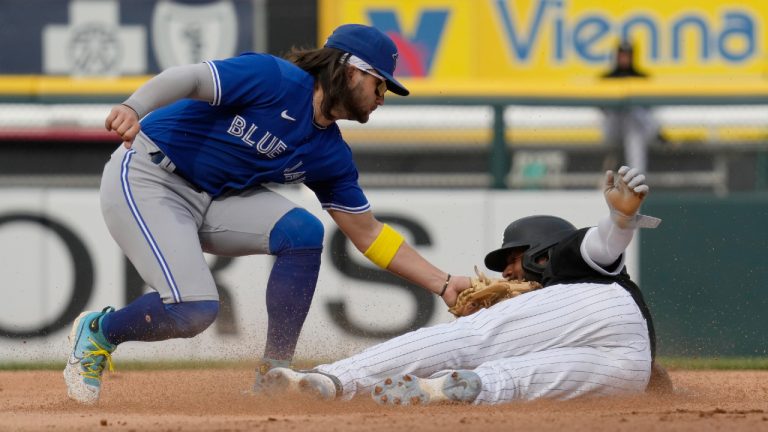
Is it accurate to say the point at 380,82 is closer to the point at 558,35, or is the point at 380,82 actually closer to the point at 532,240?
the point at 532,240

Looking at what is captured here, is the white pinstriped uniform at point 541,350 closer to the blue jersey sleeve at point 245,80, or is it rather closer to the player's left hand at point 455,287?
the player's left hand at point 455,287

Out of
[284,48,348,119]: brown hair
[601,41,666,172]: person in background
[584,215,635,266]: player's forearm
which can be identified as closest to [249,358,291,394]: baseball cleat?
[284,48,348,119]: brown hair

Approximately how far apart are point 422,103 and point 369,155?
1.62ft

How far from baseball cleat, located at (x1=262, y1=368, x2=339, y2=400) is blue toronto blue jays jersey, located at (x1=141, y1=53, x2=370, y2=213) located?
0.77 m

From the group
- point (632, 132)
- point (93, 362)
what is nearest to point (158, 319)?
point (93, 362)

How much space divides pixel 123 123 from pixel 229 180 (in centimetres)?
74

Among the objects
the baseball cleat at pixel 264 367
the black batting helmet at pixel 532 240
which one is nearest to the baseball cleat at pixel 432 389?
the baseball cleat at pixel 264 367

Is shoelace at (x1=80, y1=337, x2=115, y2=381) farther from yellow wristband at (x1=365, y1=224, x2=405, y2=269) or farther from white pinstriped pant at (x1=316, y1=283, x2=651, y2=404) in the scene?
yellow wristband at (x1=365, y1=224, x2=405, y2=269)

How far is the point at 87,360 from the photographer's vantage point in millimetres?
5195

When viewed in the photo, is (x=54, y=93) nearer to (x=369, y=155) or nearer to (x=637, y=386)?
(x=369, y=155)

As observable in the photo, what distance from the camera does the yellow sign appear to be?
1272cm

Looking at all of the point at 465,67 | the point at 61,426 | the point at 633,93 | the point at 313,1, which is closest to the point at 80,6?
the point at 313,1

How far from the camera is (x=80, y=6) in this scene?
12898 millimetres

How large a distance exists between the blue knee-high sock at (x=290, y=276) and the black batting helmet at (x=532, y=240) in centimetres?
78
